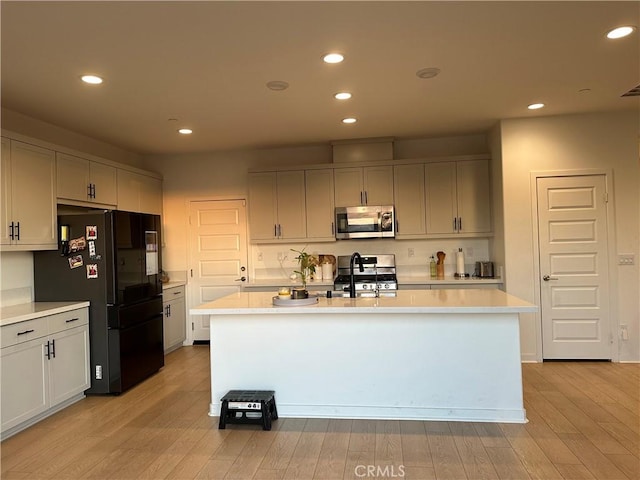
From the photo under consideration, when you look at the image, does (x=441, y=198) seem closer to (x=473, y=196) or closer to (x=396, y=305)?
(x=473, y=196)

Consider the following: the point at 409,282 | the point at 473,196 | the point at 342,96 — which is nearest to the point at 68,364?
the point at 342,96

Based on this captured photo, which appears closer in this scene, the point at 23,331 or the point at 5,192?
the point at 23,331

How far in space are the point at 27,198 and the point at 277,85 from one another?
2.32m

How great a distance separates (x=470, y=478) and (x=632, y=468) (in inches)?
37.5

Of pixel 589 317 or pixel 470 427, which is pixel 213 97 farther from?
pixel 589 317

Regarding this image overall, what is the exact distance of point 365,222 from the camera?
17.4 feet

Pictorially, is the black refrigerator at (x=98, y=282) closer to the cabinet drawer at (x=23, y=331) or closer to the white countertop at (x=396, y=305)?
the cabinet drawer at (x=23, y=331)

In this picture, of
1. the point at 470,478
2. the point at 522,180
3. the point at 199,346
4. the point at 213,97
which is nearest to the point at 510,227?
the point at 522,180

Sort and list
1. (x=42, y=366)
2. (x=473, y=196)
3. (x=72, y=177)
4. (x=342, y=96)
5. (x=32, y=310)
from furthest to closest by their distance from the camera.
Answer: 1. (x=473, y=196)
2. (x=72, y=177)
3. (x=342, y=96)
4. (x=32, y=310)
5. (x=42, y=366)

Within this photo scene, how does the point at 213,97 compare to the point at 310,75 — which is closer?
the point at 310,75

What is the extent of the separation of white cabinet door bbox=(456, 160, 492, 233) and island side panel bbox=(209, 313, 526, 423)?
7.22 ft

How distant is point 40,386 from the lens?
3.35m

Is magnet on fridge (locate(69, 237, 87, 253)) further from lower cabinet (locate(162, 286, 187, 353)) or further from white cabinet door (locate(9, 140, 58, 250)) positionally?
lower cabinet (locate(162, 286, 187, 353))

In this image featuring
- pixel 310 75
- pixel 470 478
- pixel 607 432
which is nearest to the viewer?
pixel 470 478
